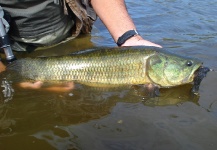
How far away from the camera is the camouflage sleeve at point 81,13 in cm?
377

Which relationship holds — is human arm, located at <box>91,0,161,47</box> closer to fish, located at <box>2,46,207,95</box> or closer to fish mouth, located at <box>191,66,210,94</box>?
fish, located at <box>2,46,207,95</box>

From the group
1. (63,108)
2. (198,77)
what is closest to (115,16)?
(198,77)

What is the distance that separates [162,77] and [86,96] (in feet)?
2.43

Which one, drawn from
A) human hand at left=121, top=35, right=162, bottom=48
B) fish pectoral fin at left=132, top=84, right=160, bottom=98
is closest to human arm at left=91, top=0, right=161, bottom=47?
human hand at left=121, top=35, right=162, bottom=48

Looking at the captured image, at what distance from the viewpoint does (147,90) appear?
292 cm

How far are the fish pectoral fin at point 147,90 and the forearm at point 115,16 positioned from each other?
703 millimetres

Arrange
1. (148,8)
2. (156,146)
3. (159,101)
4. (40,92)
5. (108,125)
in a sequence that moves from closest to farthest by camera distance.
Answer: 1. (156,146)
2. (108,125)
3. (159,101)
4. (40,92)
5. (148,8)

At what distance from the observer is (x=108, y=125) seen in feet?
7.73

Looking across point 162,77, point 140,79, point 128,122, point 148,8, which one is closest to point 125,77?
point 140,79

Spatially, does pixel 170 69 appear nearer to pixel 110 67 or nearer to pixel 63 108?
pixel 110 67

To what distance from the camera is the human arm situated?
3379 mm

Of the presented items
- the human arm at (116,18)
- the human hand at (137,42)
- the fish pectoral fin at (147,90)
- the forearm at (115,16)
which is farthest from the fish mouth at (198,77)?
the forearm at (115,16)

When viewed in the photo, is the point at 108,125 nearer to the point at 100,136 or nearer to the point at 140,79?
the point at 100,136

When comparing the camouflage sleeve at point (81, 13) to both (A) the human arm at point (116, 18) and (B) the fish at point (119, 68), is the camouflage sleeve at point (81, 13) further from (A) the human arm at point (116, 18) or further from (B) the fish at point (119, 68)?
(B) the fish at point (119, 68)
